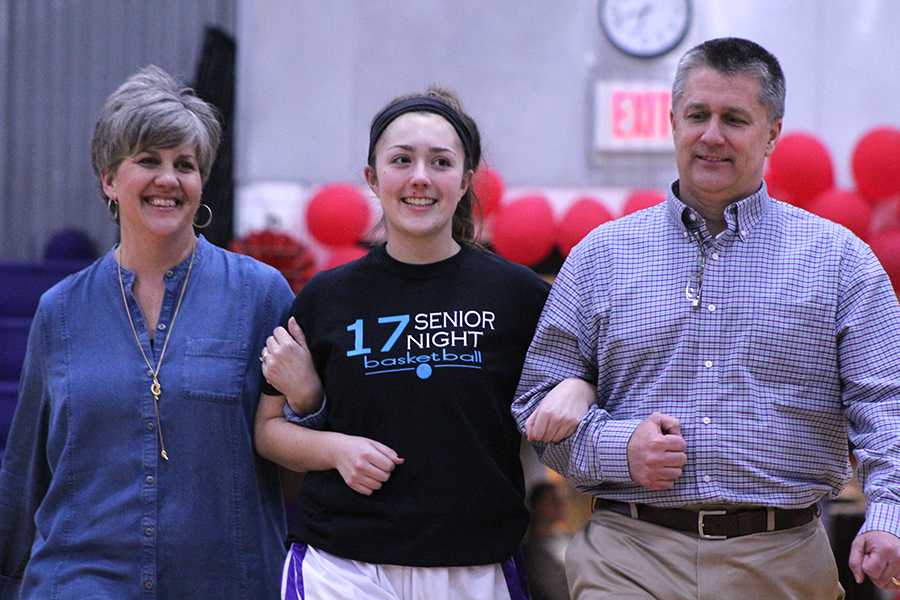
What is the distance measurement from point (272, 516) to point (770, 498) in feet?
4.02

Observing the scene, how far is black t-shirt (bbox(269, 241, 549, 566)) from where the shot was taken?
271cm

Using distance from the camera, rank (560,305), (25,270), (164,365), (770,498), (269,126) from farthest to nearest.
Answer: (269,126) → (25,270) → (164,365) → (560,305) → (770,498)

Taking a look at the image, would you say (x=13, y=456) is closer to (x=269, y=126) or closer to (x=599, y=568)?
(x=599, y=568)

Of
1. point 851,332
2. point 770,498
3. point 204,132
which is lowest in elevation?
point 770,498

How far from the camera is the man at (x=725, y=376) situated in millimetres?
2531

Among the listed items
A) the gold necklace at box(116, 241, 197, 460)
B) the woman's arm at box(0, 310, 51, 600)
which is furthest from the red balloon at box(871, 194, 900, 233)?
the woman's arm at box(0, 310, 51, 600)

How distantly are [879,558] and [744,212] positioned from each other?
770 millimetres

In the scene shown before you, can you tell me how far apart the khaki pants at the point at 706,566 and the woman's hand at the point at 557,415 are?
10.3 inches

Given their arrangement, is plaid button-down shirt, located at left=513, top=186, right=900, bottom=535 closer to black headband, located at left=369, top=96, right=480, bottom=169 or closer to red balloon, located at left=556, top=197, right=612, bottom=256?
black headband, located at left=369, top=96, right=480, bottom=169

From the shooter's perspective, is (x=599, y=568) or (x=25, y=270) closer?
(x=599, y=568)

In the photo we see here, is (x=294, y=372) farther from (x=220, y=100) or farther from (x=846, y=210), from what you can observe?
(x=220, y=100)

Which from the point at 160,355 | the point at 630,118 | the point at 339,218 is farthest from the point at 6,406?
the point at 630,118

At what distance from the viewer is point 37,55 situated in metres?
8.59

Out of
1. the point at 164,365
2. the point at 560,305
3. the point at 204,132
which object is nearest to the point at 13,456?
the point at 164,365
